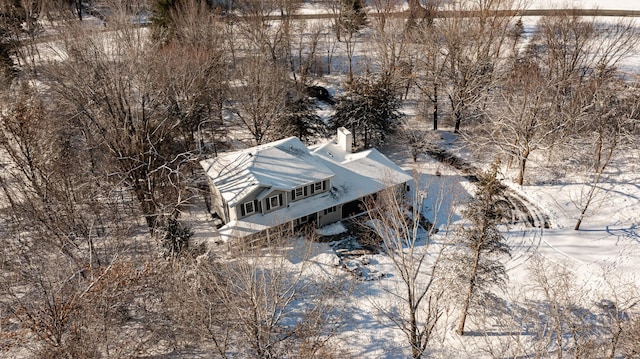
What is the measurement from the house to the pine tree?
897 cm

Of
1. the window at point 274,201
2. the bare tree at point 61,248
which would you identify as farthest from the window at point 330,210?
the bare tree at point 61,248

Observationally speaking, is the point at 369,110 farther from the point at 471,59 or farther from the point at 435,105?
the point at 471,59

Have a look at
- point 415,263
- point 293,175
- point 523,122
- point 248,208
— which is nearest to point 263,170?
point 293,175

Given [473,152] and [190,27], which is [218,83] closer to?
[190,27]

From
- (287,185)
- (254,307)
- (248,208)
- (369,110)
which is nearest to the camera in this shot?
(254,307)

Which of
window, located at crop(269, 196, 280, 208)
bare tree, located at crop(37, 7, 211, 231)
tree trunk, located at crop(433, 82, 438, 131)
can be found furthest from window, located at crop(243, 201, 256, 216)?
tree trunk, located at crop(433, 82, 438, 131)

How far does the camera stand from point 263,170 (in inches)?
1097

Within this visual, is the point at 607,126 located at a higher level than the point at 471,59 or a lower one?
lower

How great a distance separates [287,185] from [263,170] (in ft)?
6.12

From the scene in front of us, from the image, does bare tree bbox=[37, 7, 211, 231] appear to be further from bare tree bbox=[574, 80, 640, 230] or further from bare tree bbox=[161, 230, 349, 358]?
bare tree bbox=[574, 80, 640, 230]

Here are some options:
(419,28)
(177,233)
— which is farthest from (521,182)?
(177,233)

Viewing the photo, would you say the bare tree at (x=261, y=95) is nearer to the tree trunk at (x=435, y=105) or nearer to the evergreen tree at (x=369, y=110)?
the evergreen tree at (x=369, y=110)

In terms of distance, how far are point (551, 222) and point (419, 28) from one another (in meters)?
26.6

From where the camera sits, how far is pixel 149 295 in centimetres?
2272
